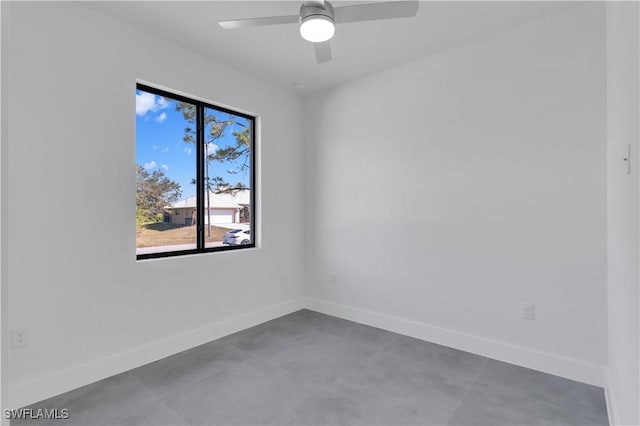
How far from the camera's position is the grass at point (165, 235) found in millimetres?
2744

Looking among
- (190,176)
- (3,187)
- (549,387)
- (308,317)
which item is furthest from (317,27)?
(308,317)

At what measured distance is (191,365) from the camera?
8.36 feet

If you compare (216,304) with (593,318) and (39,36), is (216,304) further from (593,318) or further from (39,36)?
(593,318)

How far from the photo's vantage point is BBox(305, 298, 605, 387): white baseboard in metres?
2.30

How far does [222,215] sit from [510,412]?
278 centimetres

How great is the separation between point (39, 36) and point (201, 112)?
1.24m

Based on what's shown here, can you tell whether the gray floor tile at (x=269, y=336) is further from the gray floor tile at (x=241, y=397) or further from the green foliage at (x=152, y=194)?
the green foliage at (x=152, y=194)

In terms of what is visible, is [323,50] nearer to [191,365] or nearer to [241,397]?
[241,397]

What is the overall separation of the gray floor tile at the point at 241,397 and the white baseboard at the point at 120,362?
1.90 ft

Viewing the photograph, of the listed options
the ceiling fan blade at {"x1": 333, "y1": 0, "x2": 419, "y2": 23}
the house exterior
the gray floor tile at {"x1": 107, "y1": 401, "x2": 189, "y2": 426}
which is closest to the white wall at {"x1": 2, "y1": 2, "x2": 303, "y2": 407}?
the house exterior

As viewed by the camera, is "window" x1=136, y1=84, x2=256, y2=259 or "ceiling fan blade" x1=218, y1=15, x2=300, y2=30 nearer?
"ceiling fan blade" x1=218, y1=15, x2=300, y2=30

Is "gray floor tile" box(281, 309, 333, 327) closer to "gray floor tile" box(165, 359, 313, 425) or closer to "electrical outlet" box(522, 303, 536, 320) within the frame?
"gray floor tile" box(165, 359, 313, 425)

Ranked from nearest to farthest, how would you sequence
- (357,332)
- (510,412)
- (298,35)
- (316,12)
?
(316,12) < (510,412) < (298,35) < (357,332)

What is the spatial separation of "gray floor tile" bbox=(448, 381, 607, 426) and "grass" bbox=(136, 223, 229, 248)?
2.46 meters
